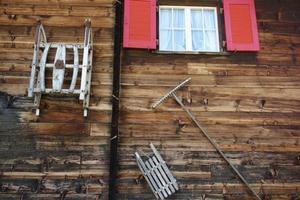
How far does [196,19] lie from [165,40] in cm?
77

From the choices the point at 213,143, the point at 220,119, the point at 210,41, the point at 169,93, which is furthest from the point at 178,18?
the point at 213,143

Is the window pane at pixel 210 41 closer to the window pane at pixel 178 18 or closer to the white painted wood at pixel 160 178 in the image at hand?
the window pane at pixel 178 18

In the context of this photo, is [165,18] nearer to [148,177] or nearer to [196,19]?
[196,19]

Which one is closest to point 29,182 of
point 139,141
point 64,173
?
point 64,173

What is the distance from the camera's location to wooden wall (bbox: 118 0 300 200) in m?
5.92

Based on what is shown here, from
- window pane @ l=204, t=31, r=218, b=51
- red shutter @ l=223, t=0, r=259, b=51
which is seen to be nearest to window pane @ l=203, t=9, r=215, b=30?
window pane @ l=204, t=31, r=218, b=51

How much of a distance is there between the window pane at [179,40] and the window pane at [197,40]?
20cm

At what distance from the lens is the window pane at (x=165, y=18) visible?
271 inches

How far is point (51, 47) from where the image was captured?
6.01m

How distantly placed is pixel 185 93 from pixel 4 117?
119 inches

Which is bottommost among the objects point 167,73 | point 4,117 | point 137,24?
point 4,117

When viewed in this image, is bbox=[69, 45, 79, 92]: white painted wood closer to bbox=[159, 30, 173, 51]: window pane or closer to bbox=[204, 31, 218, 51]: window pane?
bbox=[159, 30, 173, 51]: window pane

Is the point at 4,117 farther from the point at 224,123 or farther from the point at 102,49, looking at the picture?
the point at 224,123

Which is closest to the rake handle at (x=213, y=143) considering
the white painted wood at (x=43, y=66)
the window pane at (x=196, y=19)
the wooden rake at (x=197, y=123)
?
the wooden rake at (x=197, y=123)
